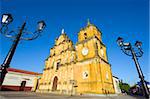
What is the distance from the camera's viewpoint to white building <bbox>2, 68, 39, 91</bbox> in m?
26.2

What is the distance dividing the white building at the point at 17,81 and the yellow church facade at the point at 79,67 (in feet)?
10.0

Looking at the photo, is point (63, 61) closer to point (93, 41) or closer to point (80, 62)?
point (80, 62)

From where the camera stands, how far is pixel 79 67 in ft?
67.9

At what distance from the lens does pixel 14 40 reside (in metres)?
5.16

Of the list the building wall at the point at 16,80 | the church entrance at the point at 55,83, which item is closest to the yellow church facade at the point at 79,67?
the church entrance at the point at 55,83

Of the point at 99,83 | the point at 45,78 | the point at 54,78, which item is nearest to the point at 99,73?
the point at 99,83

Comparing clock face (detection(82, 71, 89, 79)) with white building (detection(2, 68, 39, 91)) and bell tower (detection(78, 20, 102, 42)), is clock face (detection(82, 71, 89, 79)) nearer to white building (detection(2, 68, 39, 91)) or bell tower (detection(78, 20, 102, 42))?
bell tower (detection(78, 20, 102, 42))

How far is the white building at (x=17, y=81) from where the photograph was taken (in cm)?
2615

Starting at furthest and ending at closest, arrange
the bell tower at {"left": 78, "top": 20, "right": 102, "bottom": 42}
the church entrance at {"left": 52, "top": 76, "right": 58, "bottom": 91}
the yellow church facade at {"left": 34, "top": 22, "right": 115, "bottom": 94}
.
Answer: the church entrance at {"left": 52, "top": 76, "right": 58, "bottom": 91} → the bell tower at {"left": 78, "top": 20, "right": 102, "bottom": 42} → the yellow church facade at {"left": 34, "top": 22, "right": 115, "bottom": 94}

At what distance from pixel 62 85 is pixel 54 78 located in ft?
11.7

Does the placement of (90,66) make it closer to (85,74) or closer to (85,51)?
(85,74)

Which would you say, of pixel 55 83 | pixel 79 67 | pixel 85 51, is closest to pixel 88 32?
pixel 85 51

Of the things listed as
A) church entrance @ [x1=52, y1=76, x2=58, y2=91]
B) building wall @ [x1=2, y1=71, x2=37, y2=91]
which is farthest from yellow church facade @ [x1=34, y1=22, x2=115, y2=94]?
building wall @ [x1=2, y1=71, x2=37, y2=91]

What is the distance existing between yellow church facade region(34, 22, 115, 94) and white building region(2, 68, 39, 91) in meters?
3.06
